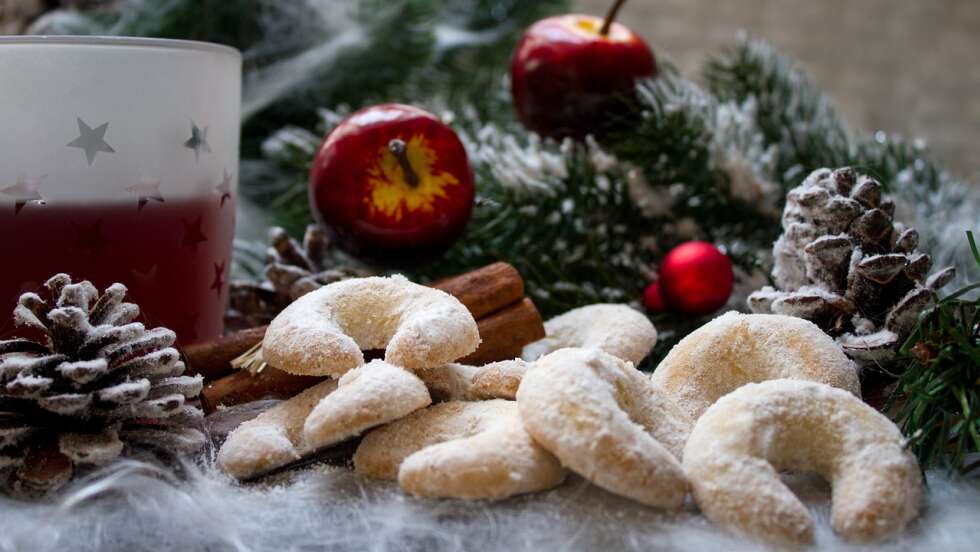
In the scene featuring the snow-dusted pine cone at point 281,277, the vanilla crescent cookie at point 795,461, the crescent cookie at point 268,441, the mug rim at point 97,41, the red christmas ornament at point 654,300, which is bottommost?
the snow-dusted pine cone at point 281,277

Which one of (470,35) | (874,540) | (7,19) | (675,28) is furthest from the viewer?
(675,28)

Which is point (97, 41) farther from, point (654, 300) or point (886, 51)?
point (886, 51)

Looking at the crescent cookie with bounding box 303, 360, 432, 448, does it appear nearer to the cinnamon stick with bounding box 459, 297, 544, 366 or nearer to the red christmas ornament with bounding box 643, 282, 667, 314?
the cinnamon stick with bounding box 459, 297, 544, 366

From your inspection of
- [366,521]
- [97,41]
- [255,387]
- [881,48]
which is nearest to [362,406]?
[366,521]

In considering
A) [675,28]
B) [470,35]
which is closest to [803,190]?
[470,35]

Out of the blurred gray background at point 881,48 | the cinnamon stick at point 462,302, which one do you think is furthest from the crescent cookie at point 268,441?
the blurred gray background at point 881,48

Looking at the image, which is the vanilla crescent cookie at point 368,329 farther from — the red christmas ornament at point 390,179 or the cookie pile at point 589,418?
the red christmas ornament at point 390,179

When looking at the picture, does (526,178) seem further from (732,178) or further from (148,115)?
(148,115)

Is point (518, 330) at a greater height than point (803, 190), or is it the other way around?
point (803, 190)
